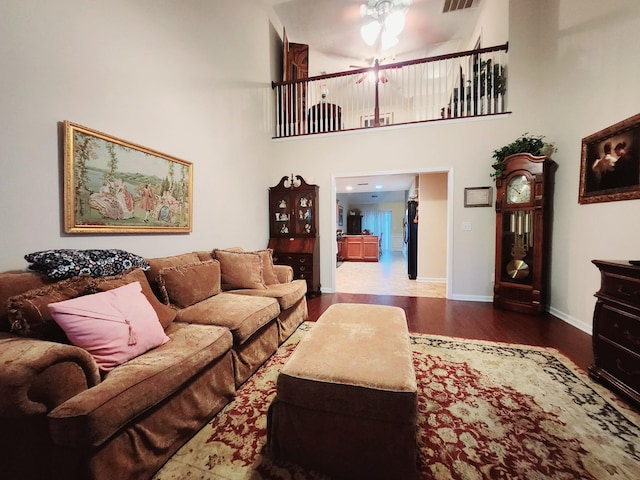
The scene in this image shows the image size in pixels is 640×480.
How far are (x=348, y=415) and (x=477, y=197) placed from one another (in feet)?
12.0

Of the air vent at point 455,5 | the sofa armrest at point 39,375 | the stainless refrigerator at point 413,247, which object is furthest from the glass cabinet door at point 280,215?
the air vent at point 455,5

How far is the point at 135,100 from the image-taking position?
2.05 m

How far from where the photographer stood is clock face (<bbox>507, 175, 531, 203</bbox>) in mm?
3131

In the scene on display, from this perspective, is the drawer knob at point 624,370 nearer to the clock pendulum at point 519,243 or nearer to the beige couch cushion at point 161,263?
the clock pendulum at point 519,243

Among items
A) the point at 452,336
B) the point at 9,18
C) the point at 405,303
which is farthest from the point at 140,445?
the point at 405,303

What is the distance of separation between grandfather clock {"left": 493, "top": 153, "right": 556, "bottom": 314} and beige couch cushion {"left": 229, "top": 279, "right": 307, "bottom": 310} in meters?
2.71

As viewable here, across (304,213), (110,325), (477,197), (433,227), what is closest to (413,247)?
(433,227)

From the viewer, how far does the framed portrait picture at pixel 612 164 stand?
205 centimetres

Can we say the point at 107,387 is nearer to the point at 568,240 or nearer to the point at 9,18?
the point at 9,18

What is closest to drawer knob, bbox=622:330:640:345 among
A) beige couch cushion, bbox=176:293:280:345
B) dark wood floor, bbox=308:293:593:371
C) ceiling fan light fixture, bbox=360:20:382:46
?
dark wood floor, bbox=308:293:593:371

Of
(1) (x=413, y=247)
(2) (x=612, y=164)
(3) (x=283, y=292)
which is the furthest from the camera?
(1) (x=413, y=247)

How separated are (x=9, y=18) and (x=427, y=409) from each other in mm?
3256

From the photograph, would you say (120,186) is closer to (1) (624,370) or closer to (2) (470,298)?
(1) (624,370)

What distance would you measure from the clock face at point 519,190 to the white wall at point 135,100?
3546 millimetres
